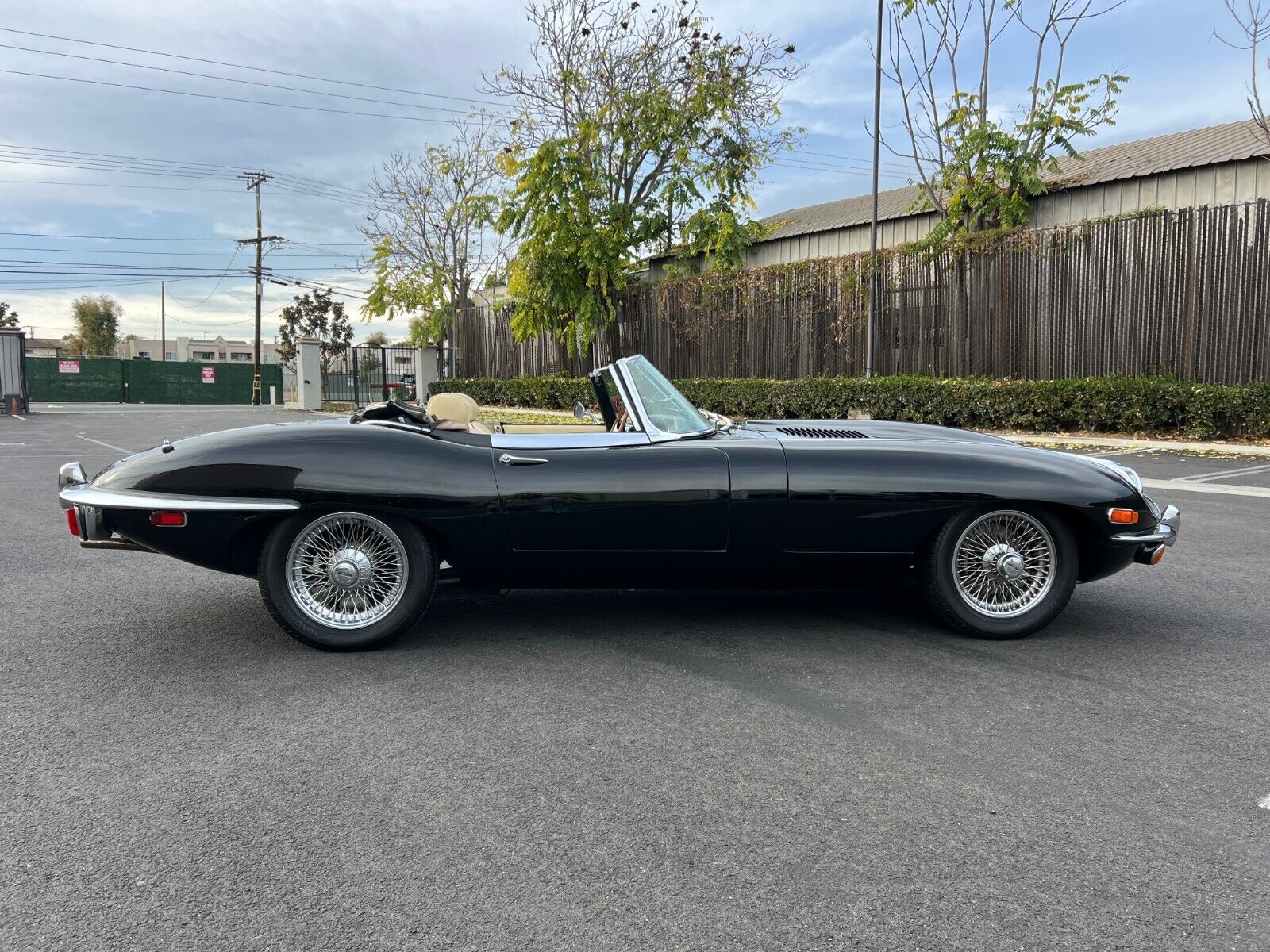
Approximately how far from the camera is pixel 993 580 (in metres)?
3.95

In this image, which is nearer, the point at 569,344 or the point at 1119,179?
the point at 1119,179

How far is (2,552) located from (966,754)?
19.2 feet

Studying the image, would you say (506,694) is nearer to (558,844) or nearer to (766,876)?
(558,844)

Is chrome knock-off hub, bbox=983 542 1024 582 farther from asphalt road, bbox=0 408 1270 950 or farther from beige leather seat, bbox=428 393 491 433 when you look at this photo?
beige leather seat, bbox=428 393 491 433

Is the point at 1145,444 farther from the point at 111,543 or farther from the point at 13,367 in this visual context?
the point at 13,367

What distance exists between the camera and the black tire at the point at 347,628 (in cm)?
373

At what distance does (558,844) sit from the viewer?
2291mm

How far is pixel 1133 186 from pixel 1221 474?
9.61 metres

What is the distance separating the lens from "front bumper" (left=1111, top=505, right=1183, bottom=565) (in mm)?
3877

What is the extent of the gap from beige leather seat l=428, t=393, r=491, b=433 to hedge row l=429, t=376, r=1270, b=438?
39.0ft

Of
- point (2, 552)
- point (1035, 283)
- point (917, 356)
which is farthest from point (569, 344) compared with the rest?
point (2, 552)

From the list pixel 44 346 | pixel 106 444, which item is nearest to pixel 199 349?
pixel 44 346

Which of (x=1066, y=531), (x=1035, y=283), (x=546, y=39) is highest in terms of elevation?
(x=546, y=39)

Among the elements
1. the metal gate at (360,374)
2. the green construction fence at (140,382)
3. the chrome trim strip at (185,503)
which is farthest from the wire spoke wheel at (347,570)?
the green construction fence at (140,382)
